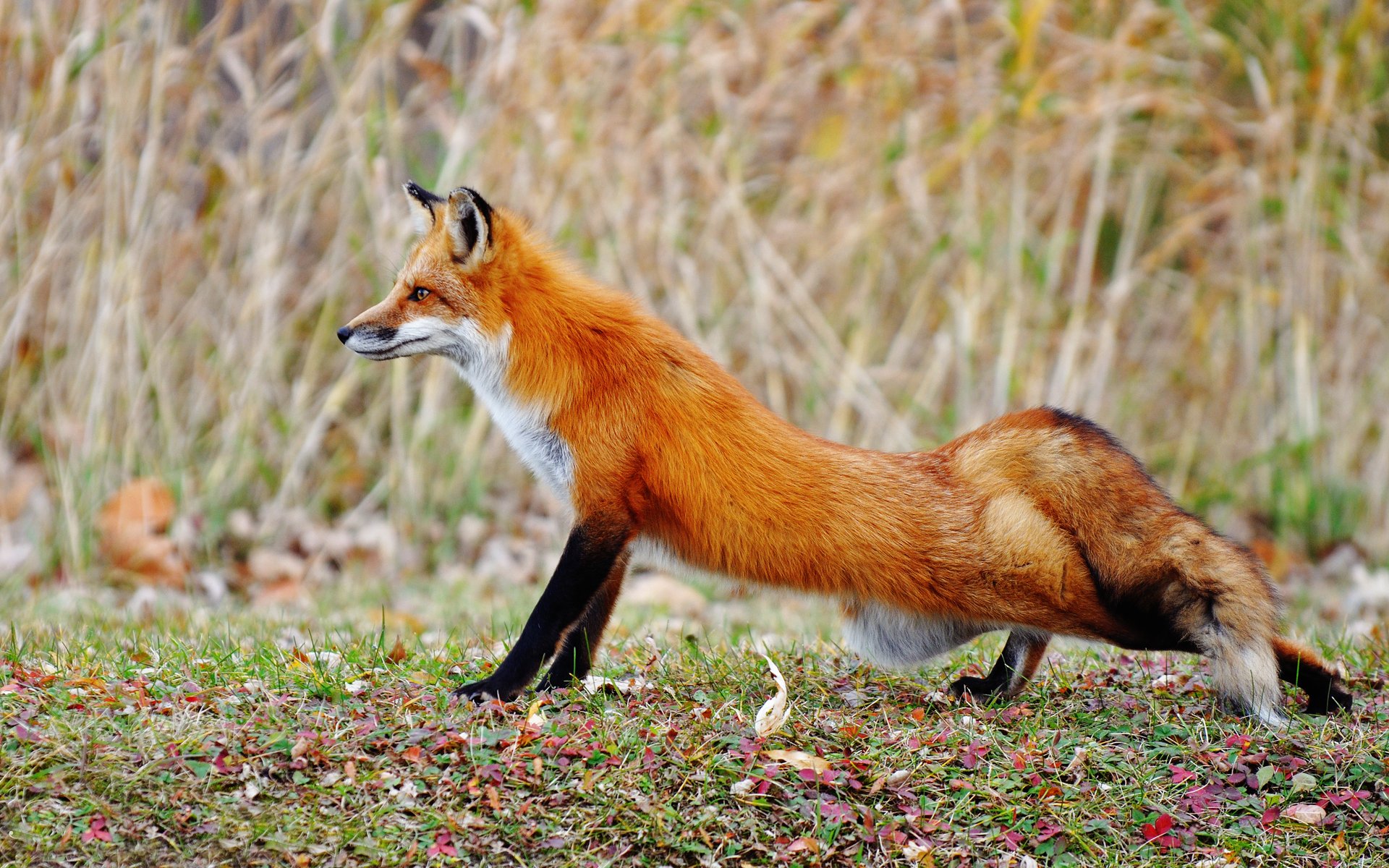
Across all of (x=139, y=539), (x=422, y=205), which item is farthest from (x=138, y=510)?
(x=422, y=205)

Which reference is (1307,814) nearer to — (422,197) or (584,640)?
(584,640)

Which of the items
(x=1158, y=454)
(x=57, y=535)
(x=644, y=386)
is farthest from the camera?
(x=1158, y=454)

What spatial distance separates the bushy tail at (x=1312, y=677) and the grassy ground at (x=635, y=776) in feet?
0.41

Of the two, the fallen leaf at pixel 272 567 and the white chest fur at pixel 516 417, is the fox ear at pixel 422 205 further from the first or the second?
the fallen leaf at pixel 272 567

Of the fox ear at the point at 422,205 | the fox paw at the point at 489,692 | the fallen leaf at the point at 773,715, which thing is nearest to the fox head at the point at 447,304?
the fox ear at the point at 422,205

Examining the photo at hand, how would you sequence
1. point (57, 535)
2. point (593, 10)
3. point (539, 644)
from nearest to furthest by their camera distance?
point (539, 644)
point (57, 535)
point (593, 10)

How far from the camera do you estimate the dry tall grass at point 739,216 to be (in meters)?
7.12

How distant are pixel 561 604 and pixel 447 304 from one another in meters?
1.04

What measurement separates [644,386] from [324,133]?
4.47 metres

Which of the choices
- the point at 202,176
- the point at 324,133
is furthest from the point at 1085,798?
the point at 202,176

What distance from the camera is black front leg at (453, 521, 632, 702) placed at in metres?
3.56

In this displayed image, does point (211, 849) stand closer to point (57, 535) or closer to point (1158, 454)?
point (57, 535)

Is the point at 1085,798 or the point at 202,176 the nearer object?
the point at 1085,798

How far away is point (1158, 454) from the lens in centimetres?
877
